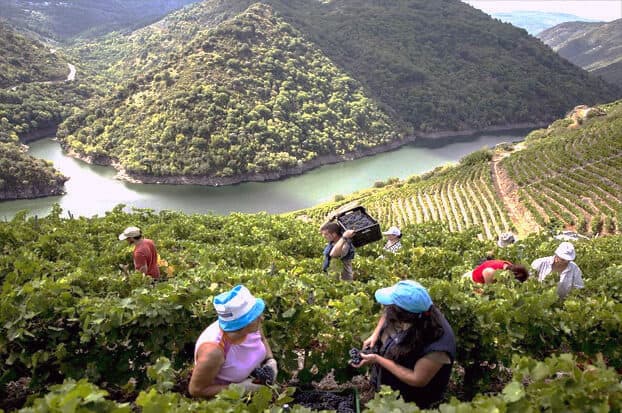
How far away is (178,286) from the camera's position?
4.82m

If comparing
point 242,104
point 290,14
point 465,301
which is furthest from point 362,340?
point 290,14

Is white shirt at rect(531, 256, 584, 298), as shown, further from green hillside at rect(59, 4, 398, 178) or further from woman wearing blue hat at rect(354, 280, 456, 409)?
green hillside at rect(59, 4, 398, 178)

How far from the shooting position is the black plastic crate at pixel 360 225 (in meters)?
7.30

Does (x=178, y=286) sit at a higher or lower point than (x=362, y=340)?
higher

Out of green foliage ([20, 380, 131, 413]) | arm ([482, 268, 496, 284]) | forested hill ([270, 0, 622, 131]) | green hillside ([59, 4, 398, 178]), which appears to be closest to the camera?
green foliage ([20, 380, 131, 413])

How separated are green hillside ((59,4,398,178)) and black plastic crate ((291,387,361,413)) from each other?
60.3 meters

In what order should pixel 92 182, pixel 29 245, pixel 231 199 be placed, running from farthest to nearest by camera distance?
pixel 92 182
pixel 231 199
pixel 29 245

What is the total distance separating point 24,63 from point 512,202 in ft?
343

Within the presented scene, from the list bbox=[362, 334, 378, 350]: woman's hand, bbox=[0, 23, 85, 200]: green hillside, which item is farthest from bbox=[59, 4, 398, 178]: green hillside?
bbox=[362, 334, 378, 350]: woman's hand

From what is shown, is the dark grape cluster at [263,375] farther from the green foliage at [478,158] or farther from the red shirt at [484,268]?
the green foliage at [478,158]

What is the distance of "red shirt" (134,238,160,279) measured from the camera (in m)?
6.99

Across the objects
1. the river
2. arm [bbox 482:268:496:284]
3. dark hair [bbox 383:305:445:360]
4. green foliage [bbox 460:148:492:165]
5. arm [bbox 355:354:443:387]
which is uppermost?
dark hair [bbox 383:305:445:360]

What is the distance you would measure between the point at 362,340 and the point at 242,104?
7666 centimetres

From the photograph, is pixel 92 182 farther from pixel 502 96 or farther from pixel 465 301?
pixel 502 96
